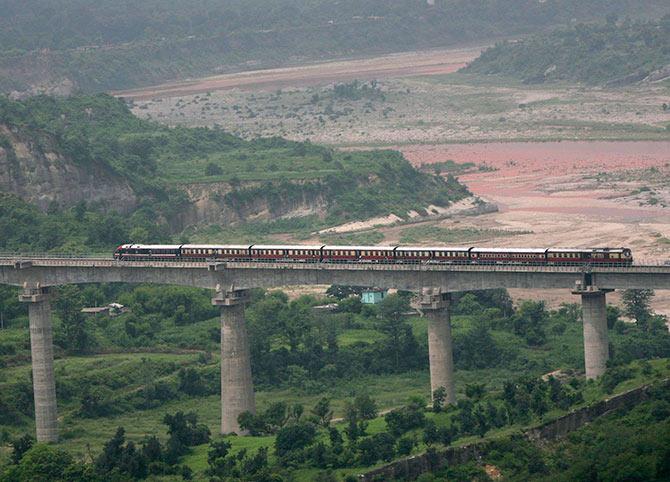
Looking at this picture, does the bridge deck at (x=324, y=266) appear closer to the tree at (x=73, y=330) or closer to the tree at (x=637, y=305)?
the tree at (x=73, y=330)

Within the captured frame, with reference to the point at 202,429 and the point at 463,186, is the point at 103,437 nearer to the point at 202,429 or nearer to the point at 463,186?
the point at 202,429

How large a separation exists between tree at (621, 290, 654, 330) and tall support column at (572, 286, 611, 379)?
1841cm

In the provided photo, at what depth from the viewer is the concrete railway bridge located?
309 feet

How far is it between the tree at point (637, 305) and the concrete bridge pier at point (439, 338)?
786 inches

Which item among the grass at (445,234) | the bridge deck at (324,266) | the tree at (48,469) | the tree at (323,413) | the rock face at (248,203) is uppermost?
the rock face at (248,203)

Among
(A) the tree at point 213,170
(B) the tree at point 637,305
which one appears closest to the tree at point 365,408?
(B) the tree at point 637,305

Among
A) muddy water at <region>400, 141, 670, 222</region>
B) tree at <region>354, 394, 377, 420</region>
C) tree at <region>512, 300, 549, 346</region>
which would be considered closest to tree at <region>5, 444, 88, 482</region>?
tree at <region>354, 394, 377, 420</region>

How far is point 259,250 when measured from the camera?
3989 inches

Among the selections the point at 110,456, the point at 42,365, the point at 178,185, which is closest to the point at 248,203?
the point at 178,185

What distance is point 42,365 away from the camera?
335 feet

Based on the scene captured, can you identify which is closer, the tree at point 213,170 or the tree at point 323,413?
the tree at point 323,413

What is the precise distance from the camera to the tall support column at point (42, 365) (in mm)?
101000

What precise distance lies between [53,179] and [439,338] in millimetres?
72479

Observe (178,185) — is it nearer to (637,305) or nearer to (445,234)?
(445,234)
